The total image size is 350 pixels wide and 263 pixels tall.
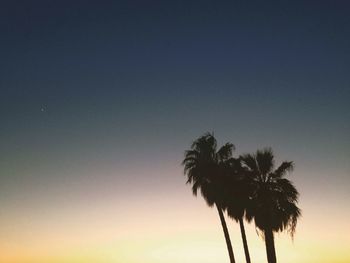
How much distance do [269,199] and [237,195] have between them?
263cm

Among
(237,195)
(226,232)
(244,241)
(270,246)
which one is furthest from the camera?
(226,232)

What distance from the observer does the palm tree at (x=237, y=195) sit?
4100 cm

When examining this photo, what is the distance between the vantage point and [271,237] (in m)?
39.7

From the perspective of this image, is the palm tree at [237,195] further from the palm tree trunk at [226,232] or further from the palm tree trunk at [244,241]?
the palm tree trunk at [226,232]

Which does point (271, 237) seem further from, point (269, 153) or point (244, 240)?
point (269, 153)

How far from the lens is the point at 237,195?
41.1 m

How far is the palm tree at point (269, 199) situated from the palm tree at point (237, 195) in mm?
465

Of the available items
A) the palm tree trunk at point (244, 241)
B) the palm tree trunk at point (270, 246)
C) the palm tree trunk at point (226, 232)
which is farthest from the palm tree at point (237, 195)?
the palm tree trunk at point (270, 246)

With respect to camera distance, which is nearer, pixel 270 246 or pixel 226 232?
pixel 270 246

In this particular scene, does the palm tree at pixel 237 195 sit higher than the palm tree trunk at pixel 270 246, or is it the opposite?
the palm tree at pixel 237 195

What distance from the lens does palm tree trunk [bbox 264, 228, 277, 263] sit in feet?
129

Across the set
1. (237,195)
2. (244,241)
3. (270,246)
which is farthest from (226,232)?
(270,246)

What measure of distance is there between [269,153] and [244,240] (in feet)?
25.1

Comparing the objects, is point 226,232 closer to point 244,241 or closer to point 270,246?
point 244,241
